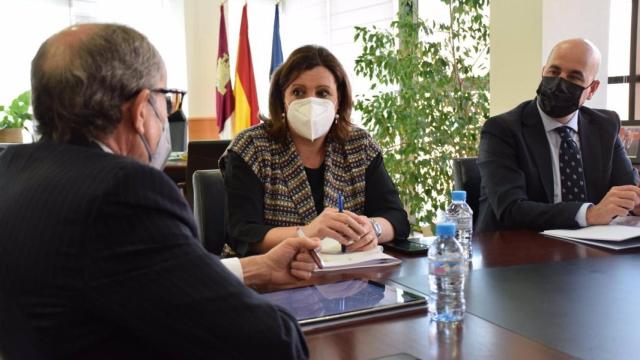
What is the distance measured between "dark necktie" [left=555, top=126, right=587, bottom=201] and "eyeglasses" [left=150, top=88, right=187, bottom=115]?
1.47 m

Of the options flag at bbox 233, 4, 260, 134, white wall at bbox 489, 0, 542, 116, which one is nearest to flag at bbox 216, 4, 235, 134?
flag at bbox 233, 4, 260, 134

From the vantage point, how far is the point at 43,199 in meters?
0.70

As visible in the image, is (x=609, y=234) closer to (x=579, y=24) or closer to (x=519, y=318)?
(x=519, y=318)

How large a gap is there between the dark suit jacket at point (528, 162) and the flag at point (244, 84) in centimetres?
378

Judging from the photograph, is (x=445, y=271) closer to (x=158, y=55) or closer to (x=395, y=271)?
(x=395, y=271)

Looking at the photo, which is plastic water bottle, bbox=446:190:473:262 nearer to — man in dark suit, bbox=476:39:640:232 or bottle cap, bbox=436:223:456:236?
man in dark suit, bbox=476:39:640:232

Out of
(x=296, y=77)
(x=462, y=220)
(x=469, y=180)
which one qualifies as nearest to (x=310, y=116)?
(x=296, y=77)

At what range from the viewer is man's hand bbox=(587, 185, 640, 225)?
170 centimetres

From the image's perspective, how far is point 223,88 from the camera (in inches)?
223

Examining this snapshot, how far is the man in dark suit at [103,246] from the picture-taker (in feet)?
2.18

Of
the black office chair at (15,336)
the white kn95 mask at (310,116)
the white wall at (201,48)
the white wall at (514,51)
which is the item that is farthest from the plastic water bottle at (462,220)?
the white wall at (201,48)

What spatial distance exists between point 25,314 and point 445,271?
0.70m

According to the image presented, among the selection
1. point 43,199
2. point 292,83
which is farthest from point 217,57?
point 43,199

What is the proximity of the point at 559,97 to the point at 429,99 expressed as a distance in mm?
1482
